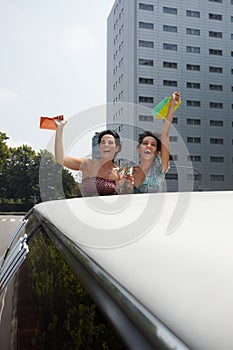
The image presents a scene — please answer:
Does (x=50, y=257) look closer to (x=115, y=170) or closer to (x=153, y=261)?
(x=153, y=261)

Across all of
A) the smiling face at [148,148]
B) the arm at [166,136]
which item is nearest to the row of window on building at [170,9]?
the arm at [166,136]

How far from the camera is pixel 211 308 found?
518 mm

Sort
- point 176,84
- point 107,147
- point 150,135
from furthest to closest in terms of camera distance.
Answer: point 176,84 → point 150,135 → point 107,147

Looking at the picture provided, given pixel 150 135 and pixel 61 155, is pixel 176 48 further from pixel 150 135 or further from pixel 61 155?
pixel 61 155

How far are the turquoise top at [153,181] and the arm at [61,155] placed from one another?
0.70 meters

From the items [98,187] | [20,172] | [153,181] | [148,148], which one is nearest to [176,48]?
[20,172]

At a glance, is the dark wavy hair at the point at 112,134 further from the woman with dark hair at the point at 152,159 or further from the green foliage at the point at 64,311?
the green foliage at the point at 64,311

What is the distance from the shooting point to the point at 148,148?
4172 millimetres

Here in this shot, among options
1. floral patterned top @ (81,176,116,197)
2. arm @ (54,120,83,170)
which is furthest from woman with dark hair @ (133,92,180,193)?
arm @ (54,120,83,170)

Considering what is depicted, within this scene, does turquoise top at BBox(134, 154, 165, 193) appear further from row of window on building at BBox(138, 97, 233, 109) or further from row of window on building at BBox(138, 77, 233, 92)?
row of window on building at BBox(138, 77, 233, 92)

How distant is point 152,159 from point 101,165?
1.47ft

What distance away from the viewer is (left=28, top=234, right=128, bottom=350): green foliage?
32.2 inches

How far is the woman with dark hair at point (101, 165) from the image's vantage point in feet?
12.5

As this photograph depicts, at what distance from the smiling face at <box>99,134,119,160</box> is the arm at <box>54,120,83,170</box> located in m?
0.34
